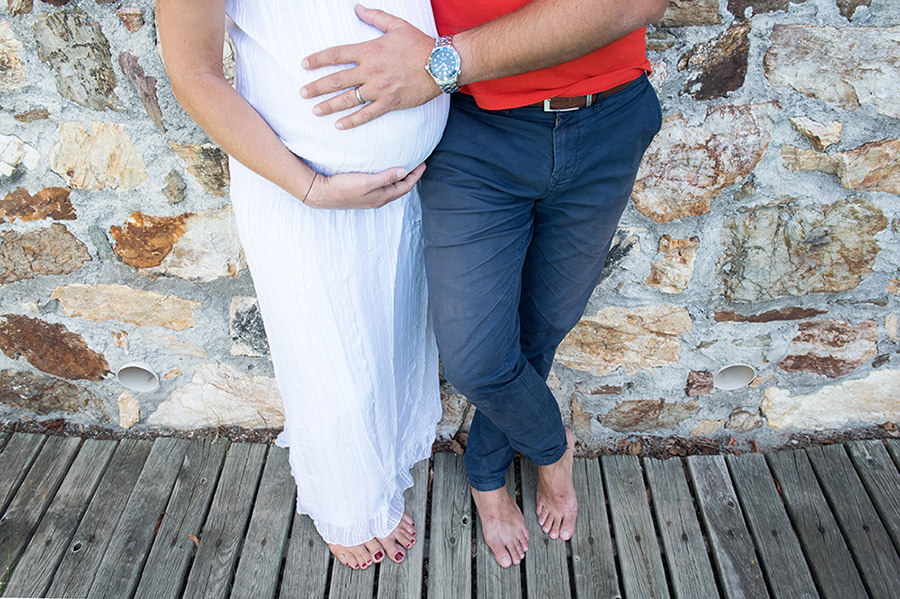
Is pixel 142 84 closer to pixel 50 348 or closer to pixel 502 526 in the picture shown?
pixel 50 348

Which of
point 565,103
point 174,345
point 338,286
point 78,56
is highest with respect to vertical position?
point 78,56

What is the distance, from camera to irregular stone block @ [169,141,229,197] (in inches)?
62.4

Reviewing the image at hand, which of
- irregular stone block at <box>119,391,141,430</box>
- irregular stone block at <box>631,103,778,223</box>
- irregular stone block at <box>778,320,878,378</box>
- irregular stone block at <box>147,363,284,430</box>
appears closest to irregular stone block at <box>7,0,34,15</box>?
irregular stone block at <box>147,363,284,430</box>

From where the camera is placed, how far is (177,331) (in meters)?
1.93

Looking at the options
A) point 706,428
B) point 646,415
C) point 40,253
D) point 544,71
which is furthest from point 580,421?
point 40,253

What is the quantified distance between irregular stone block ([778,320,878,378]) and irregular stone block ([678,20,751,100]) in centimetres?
84

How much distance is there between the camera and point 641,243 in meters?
1.75

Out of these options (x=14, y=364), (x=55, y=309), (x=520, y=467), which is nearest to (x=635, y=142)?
(x=520, y=467)

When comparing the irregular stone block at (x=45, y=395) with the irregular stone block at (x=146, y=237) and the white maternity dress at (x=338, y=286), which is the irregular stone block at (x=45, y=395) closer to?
the irregular stone block at (x=146, y=237)

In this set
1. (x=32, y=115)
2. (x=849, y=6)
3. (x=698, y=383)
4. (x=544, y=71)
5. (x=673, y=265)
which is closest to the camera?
(x=544, y=71)

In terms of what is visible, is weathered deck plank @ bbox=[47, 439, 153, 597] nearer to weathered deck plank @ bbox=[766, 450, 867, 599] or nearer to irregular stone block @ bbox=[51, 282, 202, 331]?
irregular stone block @ bbox=[51, 282, 202, 331]

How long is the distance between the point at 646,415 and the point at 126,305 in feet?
5.63

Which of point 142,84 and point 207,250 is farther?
point 207,250

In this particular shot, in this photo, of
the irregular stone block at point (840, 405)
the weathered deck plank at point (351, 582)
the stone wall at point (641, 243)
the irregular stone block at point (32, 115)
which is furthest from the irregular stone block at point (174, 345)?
the irregular stone block at point (840, 405)
